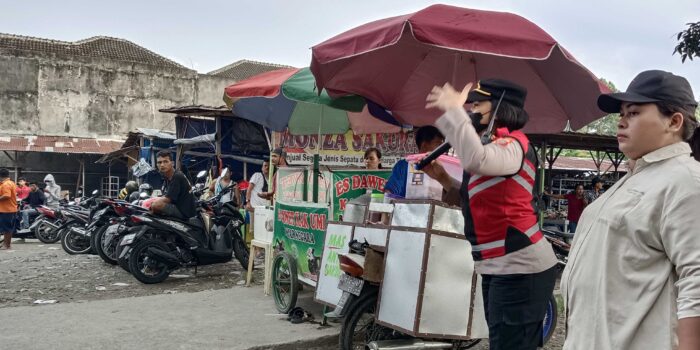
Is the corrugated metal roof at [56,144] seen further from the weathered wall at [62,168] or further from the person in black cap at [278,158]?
the person in black cap at [278,158]

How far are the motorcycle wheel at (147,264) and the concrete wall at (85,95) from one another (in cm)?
2136

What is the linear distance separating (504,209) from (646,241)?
47.2 inches

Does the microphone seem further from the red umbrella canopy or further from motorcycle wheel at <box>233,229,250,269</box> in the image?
motorcycle wheel at <box>233,229,250,269</box>

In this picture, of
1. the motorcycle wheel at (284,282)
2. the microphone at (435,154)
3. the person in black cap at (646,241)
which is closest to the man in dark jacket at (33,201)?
the motorcycle wheel at (284,282)

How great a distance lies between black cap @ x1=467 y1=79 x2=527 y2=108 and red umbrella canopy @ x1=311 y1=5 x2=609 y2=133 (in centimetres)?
171

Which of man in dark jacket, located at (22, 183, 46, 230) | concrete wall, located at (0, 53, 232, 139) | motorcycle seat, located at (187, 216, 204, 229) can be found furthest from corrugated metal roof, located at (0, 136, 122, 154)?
motorcycle seat, located at (187, 216, 204, 229)

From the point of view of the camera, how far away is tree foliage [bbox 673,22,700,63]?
7.31 meters

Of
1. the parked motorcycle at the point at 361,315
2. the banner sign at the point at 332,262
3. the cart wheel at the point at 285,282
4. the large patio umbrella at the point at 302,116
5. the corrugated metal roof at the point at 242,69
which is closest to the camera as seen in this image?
the parked motorcycle at the point at 361,315

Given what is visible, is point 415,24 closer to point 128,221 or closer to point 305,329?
point 305,329

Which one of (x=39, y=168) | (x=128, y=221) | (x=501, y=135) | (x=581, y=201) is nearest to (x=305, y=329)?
(x=501, y=135)

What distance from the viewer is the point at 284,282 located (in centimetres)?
624

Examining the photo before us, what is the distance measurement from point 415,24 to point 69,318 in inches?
166

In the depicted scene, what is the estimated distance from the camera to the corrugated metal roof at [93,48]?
29.9 metres

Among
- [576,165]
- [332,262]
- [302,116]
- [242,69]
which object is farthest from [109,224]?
[242,69]
